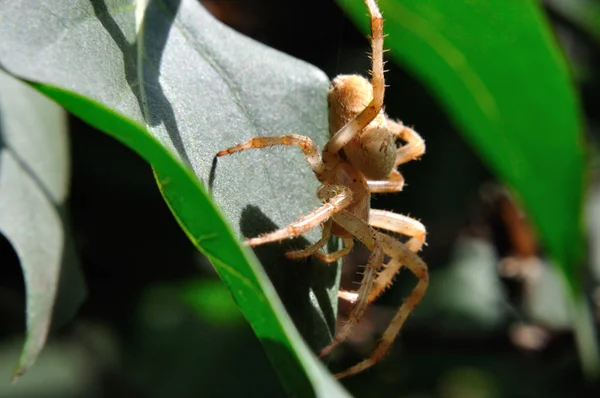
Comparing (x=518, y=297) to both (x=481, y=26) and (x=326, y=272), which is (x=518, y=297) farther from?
(x=326, y=272)

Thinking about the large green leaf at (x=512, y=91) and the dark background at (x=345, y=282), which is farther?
the dark background at (x=345, y=282)

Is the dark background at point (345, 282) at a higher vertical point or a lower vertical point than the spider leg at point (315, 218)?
lower

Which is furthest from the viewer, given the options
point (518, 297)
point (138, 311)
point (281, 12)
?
point (518, 297)

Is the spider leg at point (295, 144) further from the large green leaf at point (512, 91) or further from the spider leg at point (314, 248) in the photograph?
the large green leaf at point (512, 91)

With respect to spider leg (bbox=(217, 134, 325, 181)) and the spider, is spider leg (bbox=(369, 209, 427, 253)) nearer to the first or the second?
the spider

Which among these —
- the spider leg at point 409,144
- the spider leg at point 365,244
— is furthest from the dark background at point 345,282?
the spider leg at point 365,244

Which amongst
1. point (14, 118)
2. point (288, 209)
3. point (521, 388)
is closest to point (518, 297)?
point (521, 388)

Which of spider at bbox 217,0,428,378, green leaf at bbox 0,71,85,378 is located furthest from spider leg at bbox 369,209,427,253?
green leaf at bbox 0,71,85,378

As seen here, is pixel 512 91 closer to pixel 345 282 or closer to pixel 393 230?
pixel 393 230
